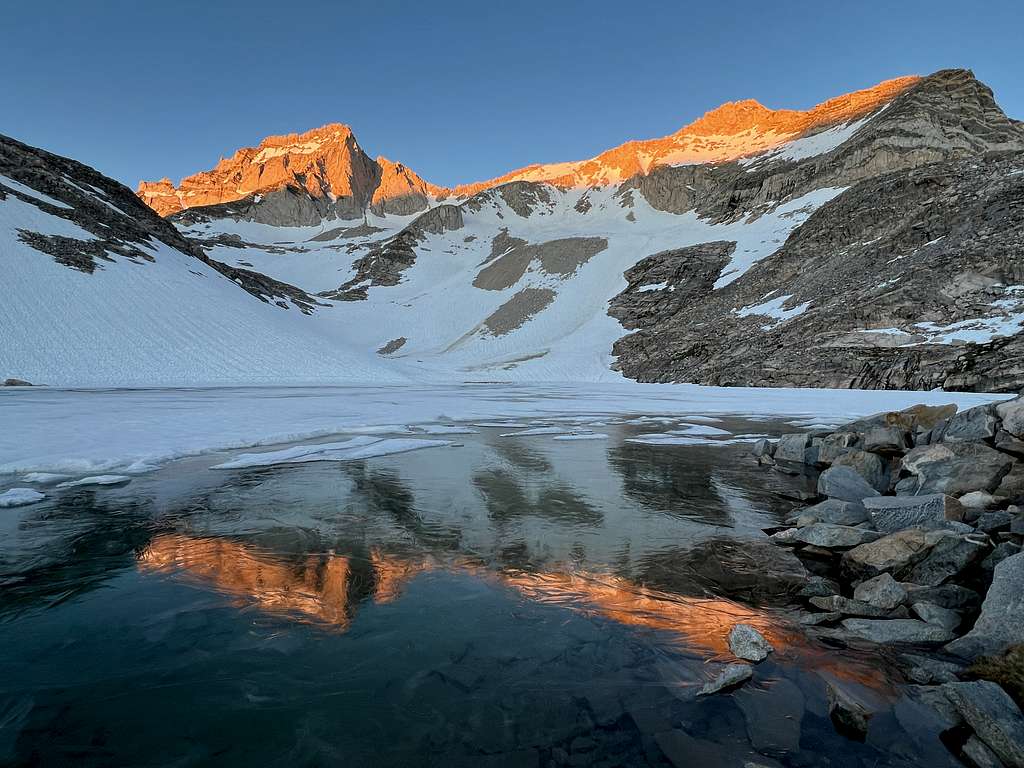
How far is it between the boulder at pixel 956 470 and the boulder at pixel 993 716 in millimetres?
4921

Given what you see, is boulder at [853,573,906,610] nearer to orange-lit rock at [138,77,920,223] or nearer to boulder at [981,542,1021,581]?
boulder at [981,542,1021,581]

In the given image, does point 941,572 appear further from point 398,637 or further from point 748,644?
point 398,637

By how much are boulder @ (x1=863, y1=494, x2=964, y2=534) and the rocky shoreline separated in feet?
0.05

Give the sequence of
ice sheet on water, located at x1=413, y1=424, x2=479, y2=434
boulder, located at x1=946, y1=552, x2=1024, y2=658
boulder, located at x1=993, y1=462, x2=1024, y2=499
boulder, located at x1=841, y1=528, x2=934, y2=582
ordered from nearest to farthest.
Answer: boulder, located at x1=946, y1=552, x2=1024, y2=658 → boulder, located at x1=841, y1=528, x2=934, y2=582 → boulder, located at x1=993, y1=462, x2=1024, y2=499 → ice sheet on water, located at x1=413, y1=424, x2=479, y2=434

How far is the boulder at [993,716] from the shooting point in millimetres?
2740

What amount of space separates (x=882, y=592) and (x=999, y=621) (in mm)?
867

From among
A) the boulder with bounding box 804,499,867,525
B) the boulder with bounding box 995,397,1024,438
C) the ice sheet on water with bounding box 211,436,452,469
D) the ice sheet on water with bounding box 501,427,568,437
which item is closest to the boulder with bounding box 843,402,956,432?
the boulder with bounding box 995,397,1024,438

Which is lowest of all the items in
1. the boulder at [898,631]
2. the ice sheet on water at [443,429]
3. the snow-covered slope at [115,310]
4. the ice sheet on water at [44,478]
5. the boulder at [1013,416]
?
the boulder at [898,631]

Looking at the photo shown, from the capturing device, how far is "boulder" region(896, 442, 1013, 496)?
7074 millimetres

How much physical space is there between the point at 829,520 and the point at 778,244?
57897mm

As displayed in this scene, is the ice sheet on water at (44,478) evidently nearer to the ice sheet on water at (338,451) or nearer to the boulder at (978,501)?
the ice sheet on water at (338,451)

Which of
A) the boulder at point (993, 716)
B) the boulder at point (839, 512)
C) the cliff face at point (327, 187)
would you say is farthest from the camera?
the cliff face at point (327, 187)

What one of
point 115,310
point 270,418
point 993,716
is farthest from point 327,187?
point 993,716

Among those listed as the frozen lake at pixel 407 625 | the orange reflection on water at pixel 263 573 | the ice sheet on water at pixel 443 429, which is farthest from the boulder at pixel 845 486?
the ice sheet on water at pixel 443 429
